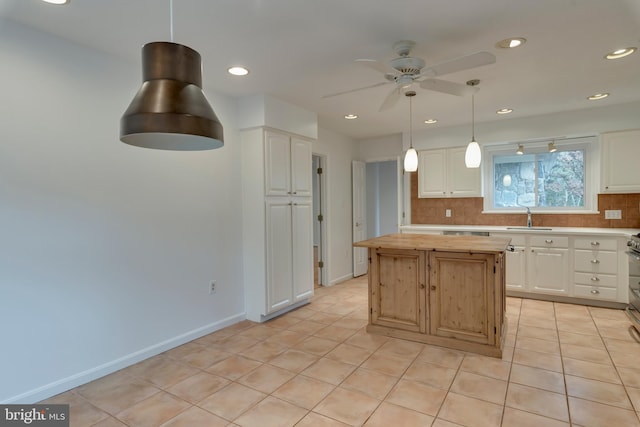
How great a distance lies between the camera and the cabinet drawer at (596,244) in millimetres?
3971

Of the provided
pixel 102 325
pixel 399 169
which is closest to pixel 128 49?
pixel 102 325

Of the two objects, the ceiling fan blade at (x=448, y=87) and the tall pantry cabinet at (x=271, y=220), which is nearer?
the ceiling fan blade at (x=448, y=87)

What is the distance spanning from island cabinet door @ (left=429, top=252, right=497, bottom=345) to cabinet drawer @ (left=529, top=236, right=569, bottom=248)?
1979 millimetres

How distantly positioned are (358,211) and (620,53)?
3.89m

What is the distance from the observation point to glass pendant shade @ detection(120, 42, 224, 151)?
1157 millimetres

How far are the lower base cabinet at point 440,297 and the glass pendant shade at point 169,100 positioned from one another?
2.34 meters

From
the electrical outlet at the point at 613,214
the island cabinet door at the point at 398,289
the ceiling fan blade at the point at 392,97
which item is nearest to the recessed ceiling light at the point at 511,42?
the ceiling fan blade at the point at 392,97

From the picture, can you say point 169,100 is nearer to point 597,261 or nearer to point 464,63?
point 464,63

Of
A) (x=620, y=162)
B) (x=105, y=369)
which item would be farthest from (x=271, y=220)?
(x=620, y=162)

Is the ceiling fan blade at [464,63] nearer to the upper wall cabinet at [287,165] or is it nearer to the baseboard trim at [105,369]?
the upper wall cabinet at [287,165]

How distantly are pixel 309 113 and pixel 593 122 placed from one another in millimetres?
3519

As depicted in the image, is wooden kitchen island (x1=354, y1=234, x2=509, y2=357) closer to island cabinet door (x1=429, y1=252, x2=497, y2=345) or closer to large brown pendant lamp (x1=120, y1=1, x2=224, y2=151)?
island cabinet door (x1=429, y1=252, x2=497, y2=345)

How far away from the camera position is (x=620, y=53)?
106 inches
